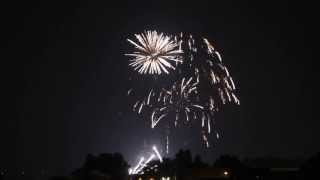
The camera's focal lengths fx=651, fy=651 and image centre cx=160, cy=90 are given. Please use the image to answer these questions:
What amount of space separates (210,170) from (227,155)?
25165mm

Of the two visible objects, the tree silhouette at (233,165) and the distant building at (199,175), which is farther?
the tree silhouette at (233,165)

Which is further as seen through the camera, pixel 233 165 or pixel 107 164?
pixel 233 165

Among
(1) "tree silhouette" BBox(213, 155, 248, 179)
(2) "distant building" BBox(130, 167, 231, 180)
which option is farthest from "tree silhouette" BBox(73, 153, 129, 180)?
(1) "tree silhouette" BBox(213, 155, 248, 179)

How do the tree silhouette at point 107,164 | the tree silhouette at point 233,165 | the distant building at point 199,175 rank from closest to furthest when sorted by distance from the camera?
the tree silhouette at point 107,164 → the distant building at point 199,175 → the tree silhouette at point 233,165

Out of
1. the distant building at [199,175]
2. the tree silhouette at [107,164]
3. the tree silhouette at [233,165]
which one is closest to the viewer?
the tree silhouette at [107,164]

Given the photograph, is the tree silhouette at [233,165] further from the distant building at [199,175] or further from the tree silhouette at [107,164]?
the tree silhouette at [107,164]

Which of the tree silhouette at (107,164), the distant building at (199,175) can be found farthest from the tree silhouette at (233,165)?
the tree silhouette at (107,164)

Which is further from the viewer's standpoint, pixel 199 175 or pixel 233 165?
pixel 233 165

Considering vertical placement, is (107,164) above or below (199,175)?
above

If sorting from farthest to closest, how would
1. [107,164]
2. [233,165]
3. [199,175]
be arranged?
[233,165], [107,164], [199,175]

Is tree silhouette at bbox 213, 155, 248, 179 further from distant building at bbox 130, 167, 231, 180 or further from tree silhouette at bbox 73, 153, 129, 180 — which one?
tree silhouette at bbox 73, 153, 129, 180

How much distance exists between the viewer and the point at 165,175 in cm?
8538

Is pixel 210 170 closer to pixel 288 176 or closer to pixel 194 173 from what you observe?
pixel 194 173

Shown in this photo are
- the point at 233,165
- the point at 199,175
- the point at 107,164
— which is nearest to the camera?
the point at 199,175
